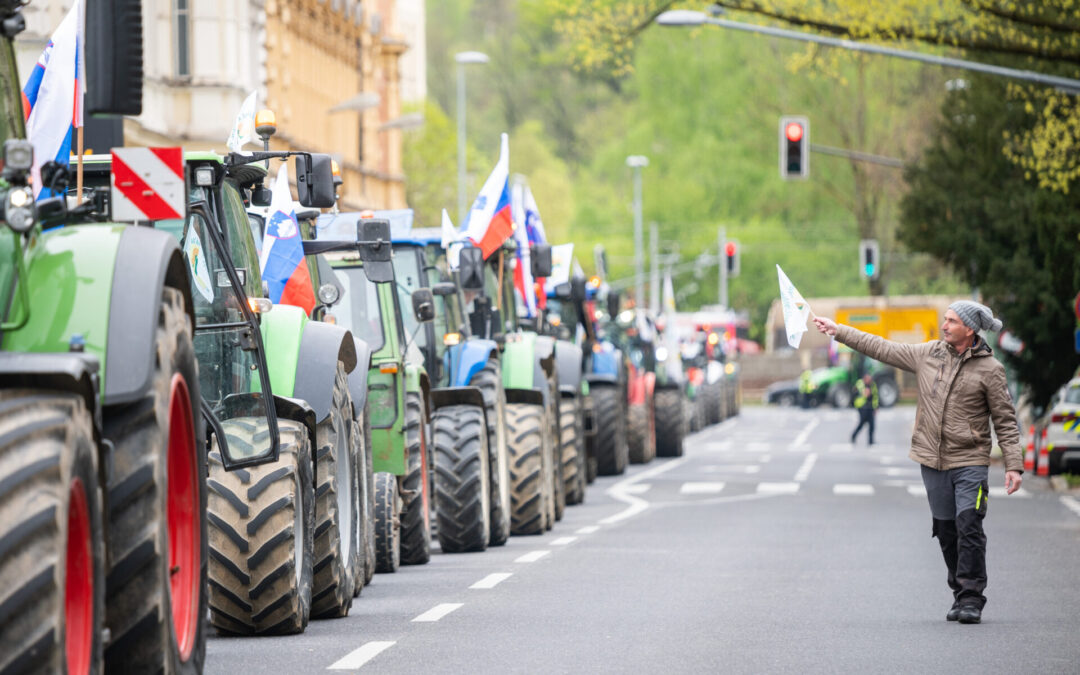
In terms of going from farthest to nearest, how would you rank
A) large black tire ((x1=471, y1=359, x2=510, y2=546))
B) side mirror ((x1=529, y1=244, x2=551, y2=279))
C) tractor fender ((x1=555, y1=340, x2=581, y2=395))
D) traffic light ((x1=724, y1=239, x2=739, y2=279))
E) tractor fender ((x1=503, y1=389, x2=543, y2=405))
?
traffic light ((x1=724, y1=239, x2=739, y2=279)), tractor fender ((x1=555, y1=340, x2=581, y2=395)), side mirror ((x1=529, y1=244, x2=551, y2=279)), tractor fender ((x1=503, y1=389, x2=543, y2=405)), large black tire ((x1=471, y1=359, x2=510, y2=546))

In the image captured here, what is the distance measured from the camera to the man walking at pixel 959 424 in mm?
12047

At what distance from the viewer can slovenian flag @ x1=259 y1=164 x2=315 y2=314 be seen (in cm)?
1334

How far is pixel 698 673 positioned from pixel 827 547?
819 cm

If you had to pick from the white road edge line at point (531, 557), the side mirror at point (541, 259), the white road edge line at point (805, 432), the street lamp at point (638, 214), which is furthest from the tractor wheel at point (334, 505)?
the street lamp at point (638, 214)

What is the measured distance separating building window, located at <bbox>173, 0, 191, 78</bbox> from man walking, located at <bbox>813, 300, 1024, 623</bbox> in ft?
101

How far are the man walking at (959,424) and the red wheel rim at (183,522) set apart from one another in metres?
5.17

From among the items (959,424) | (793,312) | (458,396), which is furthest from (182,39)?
(959,424)

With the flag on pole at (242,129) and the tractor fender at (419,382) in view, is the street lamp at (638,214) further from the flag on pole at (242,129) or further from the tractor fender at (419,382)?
the flag on pole at (242,129)

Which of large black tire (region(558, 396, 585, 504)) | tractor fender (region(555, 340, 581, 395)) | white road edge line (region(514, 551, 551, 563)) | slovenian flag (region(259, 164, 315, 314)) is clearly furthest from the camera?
tractor fender (region(555, 340, 581, 395))

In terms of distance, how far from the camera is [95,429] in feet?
20.6

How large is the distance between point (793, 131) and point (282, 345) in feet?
72.4

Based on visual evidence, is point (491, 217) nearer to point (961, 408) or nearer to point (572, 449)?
point (572, 449)

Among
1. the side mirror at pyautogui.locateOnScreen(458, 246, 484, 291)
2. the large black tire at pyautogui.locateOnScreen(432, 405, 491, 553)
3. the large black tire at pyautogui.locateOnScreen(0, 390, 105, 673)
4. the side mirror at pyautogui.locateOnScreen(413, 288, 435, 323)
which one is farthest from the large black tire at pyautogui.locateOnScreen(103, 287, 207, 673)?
the side mirror at pyautogui.locateOnScreen(458, 246, 484, 291)

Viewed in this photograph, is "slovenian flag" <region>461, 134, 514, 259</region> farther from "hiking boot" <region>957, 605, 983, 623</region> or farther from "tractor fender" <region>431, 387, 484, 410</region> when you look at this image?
"hiking boot" <region>957, 605, 983, 623</region>
